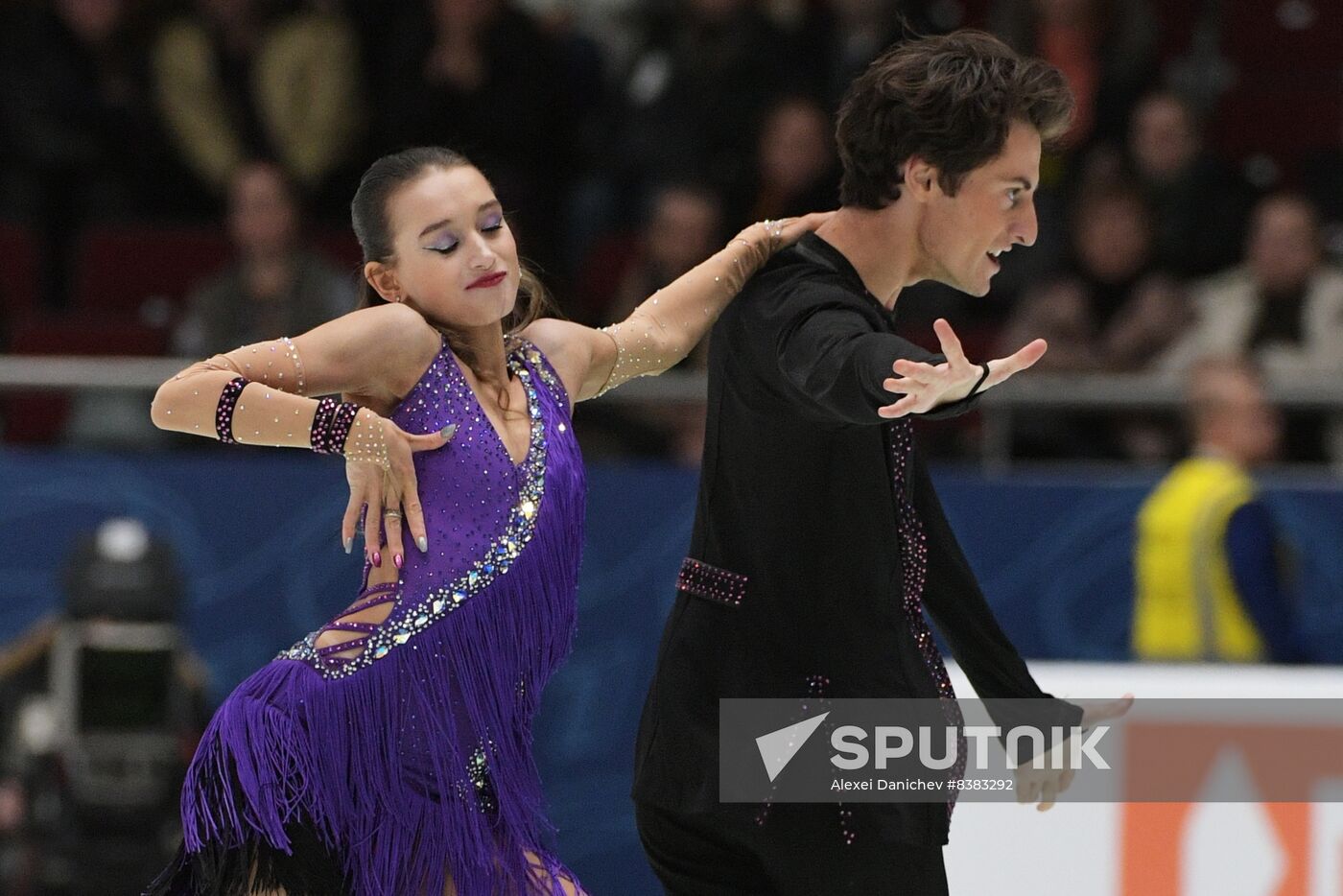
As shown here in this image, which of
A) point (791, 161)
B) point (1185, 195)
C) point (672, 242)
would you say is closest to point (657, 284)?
point (672, 242)

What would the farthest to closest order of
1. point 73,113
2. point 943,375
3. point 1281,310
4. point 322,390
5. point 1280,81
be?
point 1280,81 < point 73,113 < point 1281,310 < point 322,390 < point 943,375

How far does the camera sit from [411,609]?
2.80 m

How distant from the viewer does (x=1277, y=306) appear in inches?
252

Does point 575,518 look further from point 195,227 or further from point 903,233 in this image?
point 195,227

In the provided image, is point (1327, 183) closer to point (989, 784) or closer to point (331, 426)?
point (989, 784)

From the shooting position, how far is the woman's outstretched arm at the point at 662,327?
306cm

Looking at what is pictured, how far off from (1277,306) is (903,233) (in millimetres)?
3925

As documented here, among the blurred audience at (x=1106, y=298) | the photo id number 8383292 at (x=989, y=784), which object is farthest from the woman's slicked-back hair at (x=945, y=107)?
the blurred audience at (x=1106, y=298)

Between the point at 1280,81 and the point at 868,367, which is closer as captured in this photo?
the point at 868,367

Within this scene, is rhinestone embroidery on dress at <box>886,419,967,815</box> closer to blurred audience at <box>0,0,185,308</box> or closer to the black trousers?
the black trousers

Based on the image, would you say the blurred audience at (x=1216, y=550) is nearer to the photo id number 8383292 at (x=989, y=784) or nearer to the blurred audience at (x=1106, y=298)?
the blurred audience at (x=1106, y=298)

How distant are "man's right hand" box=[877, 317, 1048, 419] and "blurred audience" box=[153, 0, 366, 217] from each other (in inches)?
215

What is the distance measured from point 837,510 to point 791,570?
107mm

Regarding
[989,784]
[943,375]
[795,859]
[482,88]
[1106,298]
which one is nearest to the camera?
[943,375]
